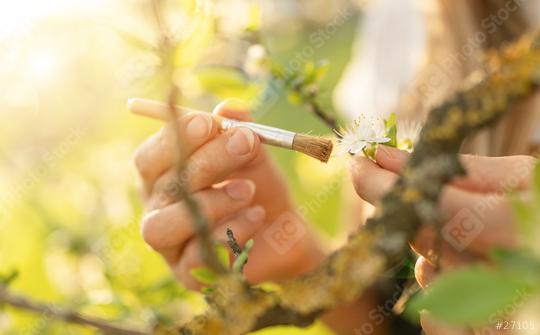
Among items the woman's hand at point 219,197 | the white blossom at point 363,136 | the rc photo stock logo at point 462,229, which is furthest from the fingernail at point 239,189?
the rc photo stock logo at point 462,229

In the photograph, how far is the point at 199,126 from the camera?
0.49 m

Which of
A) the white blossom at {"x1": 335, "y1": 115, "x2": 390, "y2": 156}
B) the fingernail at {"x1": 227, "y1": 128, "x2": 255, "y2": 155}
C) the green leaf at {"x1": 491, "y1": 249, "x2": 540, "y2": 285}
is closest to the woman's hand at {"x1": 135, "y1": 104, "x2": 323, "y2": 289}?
the fingernail at {"x1": 227, "y1": 128, "x2": 255, "y2": 155}

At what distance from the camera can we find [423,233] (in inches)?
12.3

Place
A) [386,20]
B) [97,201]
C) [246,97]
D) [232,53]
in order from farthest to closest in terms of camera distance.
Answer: [386,20], [97,201], [232,53], [246,97]

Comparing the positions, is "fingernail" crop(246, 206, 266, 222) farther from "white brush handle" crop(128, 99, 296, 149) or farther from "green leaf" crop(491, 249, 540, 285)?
"green leaf" crop(491, 249, 540, 285)

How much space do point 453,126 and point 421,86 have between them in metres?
0.89

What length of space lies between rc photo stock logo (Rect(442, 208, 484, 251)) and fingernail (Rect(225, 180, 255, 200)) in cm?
33

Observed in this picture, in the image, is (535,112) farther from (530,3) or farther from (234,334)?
(234,334)

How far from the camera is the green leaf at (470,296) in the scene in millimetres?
162

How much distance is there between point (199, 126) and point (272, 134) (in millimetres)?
65

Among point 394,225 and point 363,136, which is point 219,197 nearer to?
point 363,136

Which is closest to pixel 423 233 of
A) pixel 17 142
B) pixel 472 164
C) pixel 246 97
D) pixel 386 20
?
pixel 472 164

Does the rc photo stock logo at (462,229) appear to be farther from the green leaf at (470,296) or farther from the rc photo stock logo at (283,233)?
the rc photo stock logo at (283,233)

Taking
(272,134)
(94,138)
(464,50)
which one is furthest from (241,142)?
(94,138)
